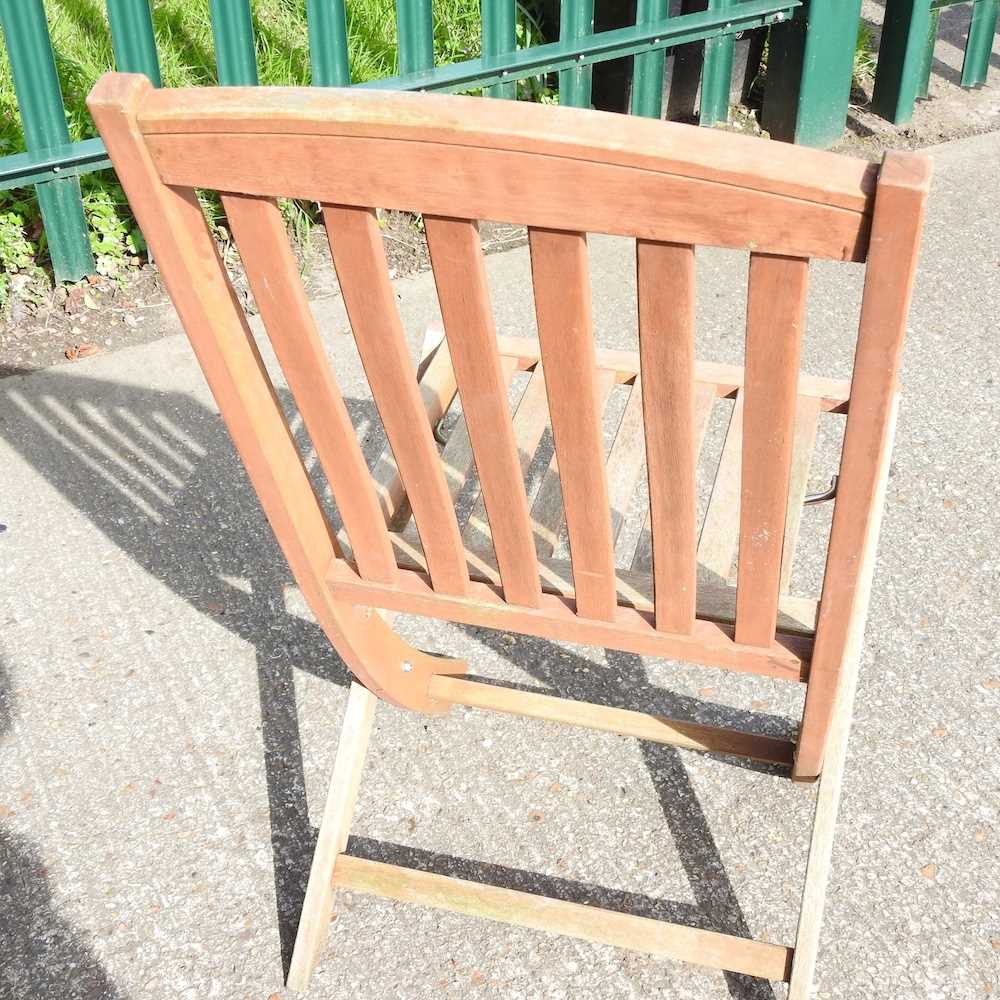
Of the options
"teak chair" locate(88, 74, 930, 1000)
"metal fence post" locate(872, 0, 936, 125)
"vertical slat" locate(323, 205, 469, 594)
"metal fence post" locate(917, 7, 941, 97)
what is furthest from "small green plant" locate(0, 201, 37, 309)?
"metal fence post" locate(917, 7, 941, 97)

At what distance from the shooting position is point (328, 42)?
11.0 ft

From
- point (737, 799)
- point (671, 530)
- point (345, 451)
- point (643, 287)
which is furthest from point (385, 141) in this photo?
point (737, 799)

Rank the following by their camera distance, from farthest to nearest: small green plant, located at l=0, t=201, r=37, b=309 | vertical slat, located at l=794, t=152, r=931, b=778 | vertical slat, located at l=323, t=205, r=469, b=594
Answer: small green plant, located at l=0, t=201, r=37, b=309
vertical slat, located at l=323, t=205, r=469, b=594
vertical slat, located at l=794, t=152, r=931, b=778

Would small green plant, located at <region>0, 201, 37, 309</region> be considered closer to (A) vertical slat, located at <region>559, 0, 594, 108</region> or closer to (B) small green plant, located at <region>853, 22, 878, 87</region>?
(A) vertical slat, located at <region>559, 0, 594, 108</region>

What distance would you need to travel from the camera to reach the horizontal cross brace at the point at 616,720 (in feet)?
6.61

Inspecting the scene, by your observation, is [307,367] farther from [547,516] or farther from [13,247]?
[13,247]

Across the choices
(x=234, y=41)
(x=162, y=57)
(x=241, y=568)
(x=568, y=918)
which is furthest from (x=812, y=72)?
(x=568, y=918)

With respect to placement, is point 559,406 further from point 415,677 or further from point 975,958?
point 975,958

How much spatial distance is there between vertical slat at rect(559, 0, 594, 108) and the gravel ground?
4.75 ft

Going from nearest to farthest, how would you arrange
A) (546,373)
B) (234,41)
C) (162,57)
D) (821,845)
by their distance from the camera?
A: (546,373)
(821,845)
(234,41)
(162,57)

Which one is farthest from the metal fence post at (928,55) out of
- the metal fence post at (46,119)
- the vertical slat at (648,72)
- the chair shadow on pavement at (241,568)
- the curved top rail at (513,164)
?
the curved top rail at (513,164)

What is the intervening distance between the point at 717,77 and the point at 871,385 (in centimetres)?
317

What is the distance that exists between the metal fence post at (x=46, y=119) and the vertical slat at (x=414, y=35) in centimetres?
96

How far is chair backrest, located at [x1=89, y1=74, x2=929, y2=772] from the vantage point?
3.36 feet
